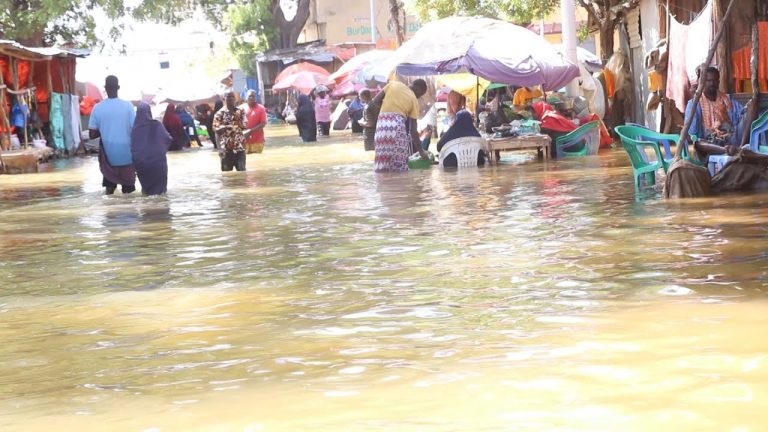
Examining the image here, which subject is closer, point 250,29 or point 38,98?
point 38,98

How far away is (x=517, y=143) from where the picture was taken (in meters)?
19.0

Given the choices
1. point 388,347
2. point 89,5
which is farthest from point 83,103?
point 388,347

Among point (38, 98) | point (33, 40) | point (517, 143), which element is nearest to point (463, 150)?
point (517, 143)

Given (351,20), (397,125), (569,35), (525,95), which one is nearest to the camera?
(397,125)

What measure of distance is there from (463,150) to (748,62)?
581cm

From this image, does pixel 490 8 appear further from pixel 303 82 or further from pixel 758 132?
pixel 758 132

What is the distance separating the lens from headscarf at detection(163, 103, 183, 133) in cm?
3180

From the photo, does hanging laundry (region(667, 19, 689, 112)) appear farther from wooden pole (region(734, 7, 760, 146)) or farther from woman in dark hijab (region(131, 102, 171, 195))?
woman in dark hijab (region(131, 102, 171, 195))

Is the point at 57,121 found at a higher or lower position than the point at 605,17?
lower

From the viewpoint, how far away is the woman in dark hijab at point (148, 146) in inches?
583

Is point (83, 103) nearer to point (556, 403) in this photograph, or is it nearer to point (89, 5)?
point (89, 5)

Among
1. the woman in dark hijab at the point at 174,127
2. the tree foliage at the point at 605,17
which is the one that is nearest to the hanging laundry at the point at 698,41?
the tree foliage at the point at 605,17

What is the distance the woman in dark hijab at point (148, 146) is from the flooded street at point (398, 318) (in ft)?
7.63

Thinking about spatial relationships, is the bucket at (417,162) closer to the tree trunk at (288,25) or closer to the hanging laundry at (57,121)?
the hanging laundry at (57,121)
